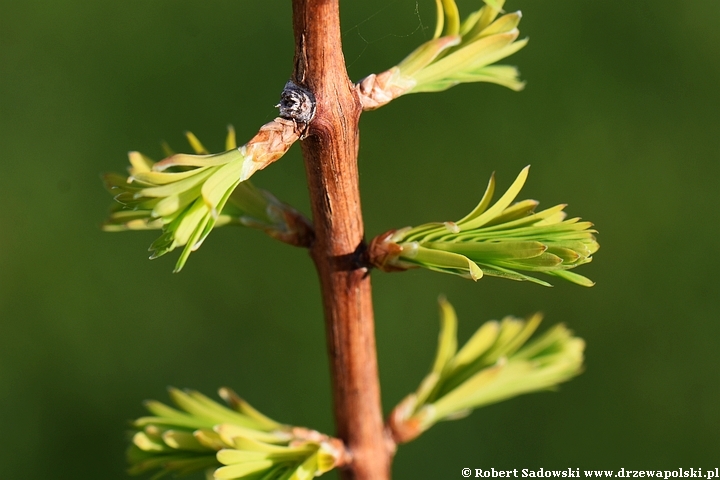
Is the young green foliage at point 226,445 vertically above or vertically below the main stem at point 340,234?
below

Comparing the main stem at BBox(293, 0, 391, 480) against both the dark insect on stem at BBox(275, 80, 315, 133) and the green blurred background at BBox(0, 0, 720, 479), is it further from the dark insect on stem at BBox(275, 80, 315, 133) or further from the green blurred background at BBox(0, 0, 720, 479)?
the green blurred background at BBox(0, 0, 720, 479)

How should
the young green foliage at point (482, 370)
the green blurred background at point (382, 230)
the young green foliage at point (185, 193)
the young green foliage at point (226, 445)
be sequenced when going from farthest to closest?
the green blurred background at point (382, 230)
the young green foliage at point (482, 370)
the young green foliage at point (226, 445)
the young green foliage at point (185, 193)

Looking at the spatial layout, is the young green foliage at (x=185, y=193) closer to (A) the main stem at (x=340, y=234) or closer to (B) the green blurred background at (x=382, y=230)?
(A) the main stem at (x=340, y=234)

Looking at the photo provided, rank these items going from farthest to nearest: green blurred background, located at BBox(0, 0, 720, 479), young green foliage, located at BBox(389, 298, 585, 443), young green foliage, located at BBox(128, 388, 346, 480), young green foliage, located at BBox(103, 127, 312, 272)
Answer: green blurred background, located at BBox(0, 0, 720, 479) → young green foliage, located at BBox(389, 298, 585, 443) → young green foliage, located at BBox(128, 388, 346, 480) → young green foliage, located at BBox(103, 127, 312, 272)

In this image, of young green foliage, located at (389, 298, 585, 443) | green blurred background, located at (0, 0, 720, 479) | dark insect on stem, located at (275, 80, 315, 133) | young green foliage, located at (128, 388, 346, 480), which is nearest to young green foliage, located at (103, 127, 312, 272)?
dark insect on stem, located at (275, 80, 315, 133)

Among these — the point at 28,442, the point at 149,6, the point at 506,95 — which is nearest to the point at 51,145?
the point at 149,6

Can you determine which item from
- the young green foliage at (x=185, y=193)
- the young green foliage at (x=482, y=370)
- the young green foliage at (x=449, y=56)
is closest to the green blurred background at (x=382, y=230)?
the young green foliage at (x=482, y=370)

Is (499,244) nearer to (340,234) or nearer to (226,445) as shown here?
(340,234)

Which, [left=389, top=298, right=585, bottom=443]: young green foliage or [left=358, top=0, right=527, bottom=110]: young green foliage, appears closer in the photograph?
[left=358, top=0, right=527, bottom=110]: young green foliage
